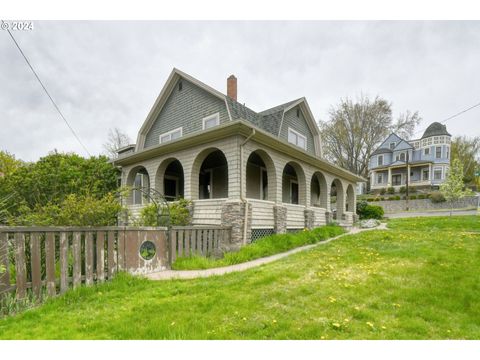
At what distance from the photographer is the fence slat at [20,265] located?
13.4ft

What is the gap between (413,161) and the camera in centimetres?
3478

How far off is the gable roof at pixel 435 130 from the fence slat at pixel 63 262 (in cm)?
4192

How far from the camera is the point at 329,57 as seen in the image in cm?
1095

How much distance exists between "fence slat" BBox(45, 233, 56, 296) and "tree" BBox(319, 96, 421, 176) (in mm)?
34583

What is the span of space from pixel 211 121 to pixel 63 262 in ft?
27.7

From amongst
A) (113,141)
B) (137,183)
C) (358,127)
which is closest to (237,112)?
(137,183)

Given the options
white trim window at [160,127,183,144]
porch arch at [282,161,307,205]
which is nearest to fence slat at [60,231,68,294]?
white trim window at [160,127,183,144]

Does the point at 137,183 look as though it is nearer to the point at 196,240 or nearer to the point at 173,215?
the point at 173,215

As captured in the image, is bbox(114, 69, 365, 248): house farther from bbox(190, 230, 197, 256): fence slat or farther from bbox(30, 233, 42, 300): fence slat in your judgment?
bbox(30, 233, 42, 300): fence slat

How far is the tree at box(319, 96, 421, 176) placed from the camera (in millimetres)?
33375

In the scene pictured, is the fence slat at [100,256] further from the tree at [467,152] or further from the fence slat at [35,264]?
the tree at [467,152]
